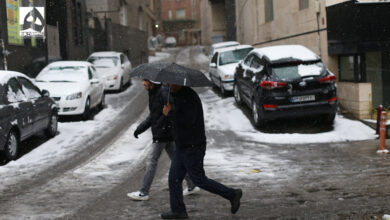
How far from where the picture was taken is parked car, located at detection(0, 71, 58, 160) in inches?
365

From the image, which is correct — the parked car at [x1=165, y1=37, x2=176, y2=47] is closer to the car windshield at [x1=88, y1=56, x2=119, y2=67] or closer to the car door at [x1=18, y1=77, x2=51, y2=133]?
the car windshield at [x1=88, y1=56, x2=119, y2=67]

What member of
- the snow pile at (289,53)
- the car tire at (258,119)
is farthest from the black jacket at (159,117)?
the snow pile at (289,53)

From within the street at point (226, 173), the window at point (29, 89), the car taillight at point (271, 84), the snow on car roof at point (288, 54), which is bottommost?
the street at point (226, 173)

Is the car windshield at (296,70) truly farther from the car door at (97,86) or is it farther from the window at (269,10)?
the window at (269,10)

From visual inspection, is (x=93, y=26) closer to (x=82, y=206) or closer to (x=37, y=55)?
(x=37, y=55)

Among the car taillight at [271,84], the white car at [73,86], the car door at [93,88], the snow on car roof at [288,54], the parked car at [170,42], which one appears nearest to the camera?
the car taillight at [271,84]

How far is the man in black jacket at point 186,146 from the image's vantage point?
17.7 feet

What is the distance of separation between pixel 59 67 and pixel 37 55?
5804mm

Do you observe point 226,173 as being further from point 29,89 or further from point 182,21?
point 182,21

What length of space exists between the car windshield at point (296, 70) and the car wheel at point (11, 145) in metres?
5.90

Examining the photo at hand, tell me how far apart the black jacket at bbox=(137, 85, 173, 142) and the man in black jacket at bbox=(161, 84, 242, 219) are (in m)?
0.89

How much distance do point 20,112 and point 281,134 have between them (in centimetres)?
587

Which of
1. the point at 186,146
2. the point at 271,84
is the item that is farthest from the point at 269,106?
the point at 186,146

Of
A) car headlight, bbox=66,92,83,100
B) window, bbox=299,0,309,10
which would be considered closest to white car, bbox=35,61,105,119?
car headlight, bbox=66,92,83,100
